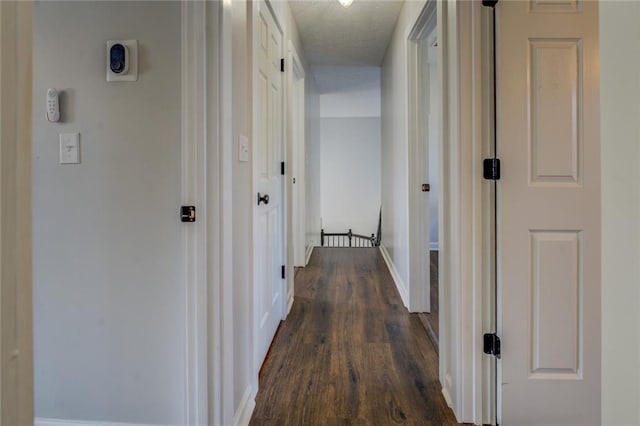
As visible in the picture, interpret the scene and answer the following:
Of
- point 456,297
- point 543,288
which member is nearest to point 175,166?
point 456,297

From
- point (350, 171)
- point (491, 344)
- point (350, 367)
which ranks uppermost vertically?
point (350, 171)

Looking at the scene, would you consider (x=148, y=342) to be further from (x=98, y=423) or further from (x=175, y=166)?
(x=175, y=166)

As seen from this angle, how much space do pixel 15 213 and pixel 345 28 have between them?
12.4ft

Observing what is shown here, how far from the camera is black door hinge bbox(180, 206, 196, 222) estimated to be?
1310 mm

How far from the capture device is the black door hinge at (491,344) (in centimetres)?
155

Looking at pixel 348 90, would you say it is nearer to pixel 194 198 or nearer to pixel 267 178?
pixel 267 178

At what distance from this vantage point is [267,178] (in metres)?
2.27

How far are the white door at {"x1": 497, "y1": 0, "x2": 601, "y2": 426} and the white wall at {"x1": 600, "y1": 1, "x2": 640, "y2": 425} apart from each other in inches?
36.5

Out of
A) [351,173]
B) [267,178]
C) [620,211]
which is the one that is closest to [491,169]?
[620,211]

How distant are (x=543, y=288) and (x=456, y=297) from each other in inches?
13.2

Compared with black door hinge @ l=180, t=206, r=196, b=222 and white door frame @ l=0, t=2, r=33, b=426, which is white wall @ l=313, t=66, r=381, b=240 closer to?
black door hinge @ l=180, t=206, r=196, b=222

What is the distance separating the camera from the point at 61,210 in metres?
1.44

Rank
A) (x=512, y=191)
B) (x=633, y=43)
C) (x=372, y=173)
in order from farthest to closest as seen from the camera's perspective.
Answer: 1. (x=372, y=173)
2. (x=512, y=191)
3. (x=633, y=43)

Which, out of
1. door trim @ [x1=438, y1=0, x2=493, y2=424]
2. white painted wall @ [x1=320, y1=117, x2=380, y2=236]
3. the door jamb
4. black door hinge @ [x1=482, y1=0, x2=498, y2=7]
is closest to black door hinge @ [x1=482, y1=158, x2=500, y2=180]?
door trim @ [x1=438, y1=0, x2=493, y2=424]
